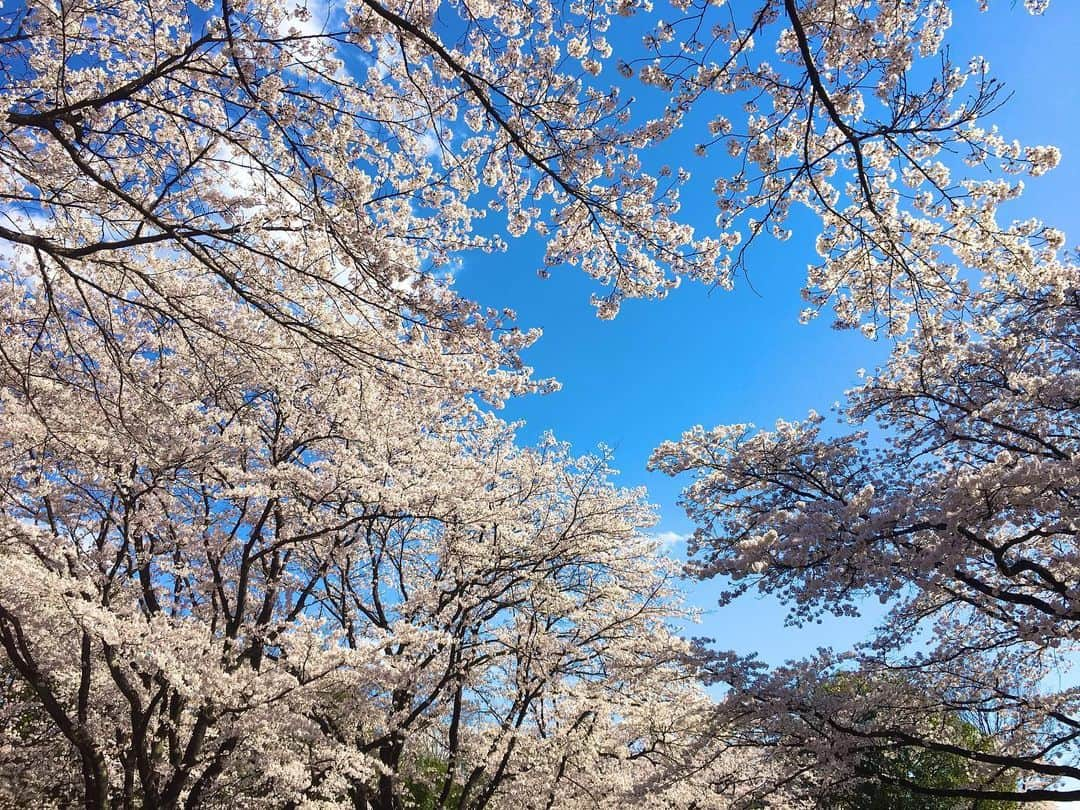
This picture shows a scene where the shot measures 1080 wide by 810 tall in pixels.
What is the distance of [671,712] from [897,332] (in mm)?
10048

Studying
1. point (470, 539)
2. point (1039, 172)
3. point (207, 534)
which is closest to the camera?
point (1039, 172)

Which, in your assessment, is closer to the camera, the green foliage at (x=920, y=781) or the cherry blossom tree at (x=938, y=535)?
the cherry blossom tree at (x=938, y=535)

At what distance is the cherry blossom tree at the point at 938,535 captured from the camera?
6.04 meters

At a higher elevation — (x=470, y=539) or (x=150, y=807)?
(x=470, y=539)

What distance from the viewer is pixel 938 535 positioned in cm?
594

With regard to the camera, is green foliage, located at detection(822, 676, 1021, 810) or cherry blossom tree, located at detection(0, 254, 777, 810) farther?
green foliage, located at detection(822, 676, 1021, 810)

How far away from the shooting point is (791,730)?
26.5 ft

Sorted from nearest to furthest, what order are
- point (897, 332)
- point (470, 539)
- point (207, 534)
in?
point (897, 332), point (207, 534), point (470, 539)

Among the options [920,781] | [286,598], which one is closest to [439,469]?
[286,598]

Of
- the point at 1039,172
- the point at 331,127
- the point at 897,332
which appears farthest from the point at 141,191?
the point at 1039,172

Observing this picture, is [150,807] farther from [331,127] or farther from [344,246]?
[331,127]

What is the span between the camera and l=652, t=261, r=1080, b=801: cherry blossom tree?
6.04m

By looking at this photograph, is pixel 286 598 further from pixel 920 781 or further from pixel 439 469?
pixel 920 781

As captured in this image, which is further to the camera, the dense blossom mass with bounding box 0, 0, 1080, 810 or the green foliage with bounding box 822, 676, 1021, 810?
the green foliage with bounding box 822, 676, 1021, 810
